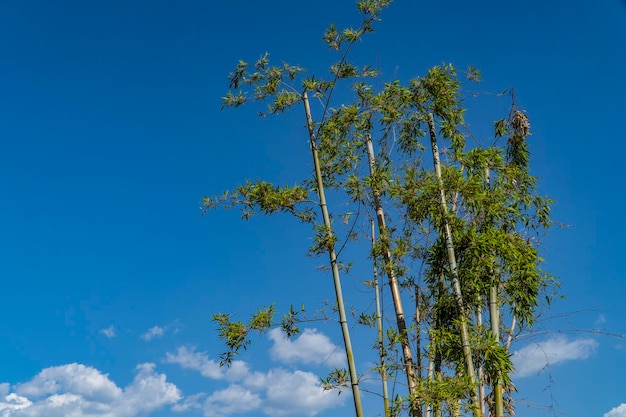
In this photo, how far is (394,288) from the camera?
23.6 feet

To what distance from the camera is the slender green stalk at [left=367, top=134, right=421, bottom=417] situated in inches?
264

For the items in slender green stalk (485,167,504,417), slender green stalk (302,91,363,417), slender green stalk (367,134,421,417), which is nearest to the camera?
slender green stalk (302,91,363,417)

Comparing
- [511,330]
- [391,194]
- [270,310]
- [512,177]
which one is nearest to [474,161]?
[512,177]

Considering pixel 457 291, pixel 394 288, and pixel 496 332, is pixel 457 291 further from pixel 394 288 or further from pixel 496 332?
pixel 394 288

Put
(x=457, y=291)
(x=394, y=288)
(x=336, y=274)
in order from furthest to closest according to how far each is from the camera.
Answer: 1. (x=394, y=288)
2. (x=457, y=291)
3. (x=336, y=274)

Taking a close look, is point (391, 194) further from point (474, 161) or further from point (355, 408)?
point (355, 408)

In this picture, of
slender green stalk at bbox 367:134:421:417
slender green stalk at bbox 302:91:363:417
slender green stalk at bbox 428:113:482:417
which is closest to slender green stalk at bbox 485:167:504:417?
slender green stalk at bbox 428:113:482:417

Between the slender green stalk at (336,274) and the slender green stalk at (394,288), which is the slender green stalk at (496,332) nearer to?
the slender green stalk at (394,288)

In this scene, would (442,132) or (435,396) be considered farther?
(442,132)

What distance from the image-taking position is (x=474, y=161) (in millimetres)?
7285

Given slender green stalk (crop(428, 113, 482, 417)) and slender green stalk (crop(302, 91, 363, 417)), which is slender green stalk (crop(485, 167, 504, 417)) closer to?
slender green stalk (crop(428, 113, 482, 417))

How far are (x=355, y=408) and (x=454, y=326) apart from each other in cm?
156

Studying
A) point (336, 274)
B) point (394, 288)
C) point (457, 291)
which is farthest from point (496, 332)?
point (336, 274)

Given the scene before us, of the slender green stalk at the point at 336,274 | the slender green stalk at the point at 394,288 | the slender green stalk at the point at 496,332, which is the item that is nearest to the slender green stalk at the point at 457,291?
the slender green stalk at the point at 496,332
